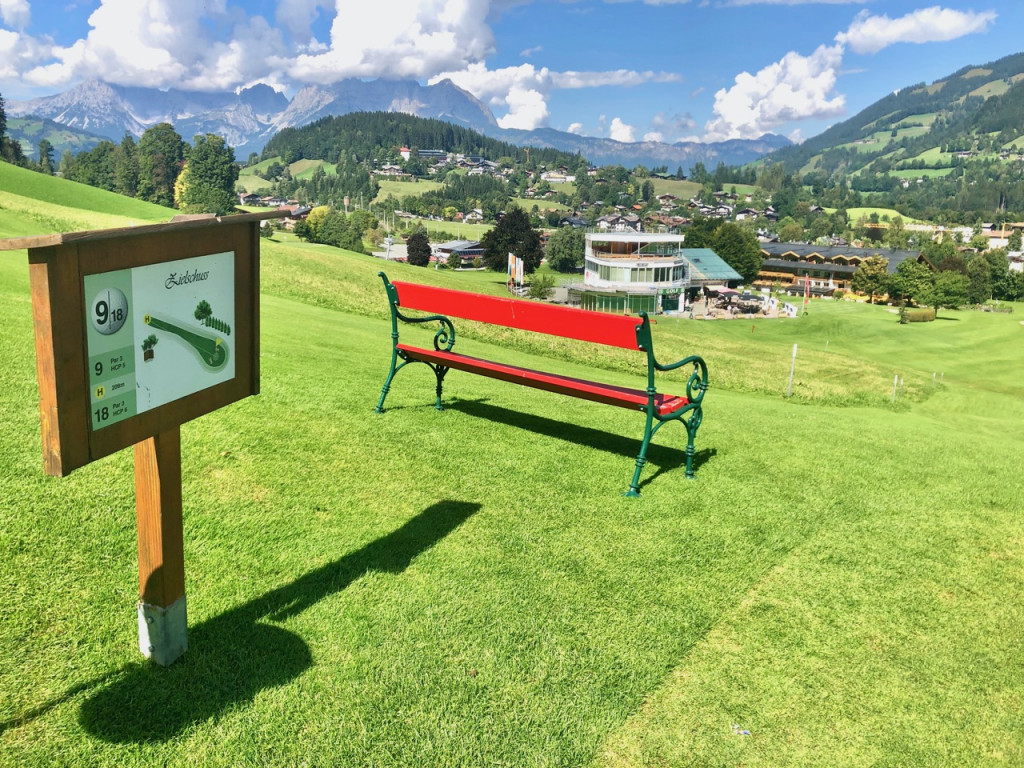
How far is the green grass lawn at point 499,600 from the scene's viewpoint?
3.85 meters

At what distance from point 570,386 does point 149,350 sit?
4.87 meters

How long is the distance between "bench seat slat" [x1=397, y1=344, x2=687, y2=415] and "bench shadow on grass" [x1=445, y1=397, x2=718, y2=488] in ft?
2.72

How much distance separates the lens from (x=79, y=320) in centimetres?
297

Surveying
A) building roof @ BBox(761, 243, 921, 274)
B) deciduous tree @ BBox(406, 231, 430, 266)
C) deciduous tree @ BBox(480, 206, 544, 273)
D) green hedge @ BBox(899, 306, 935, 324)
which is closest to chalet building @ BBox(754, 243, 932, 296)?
building roof @ BBox(761, 243, 921, 274)

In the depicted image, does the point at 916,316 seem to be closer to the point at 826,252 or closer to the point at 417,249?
the point at 417,249

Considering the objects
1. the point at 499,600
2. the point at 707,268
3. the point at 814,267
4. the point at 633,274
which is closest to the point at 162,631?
the point at 499,600

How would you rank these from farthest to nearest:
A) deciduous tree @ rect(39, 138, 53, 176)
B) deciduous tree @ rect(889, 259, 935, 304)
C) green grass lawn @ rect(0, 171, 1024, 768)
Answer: deciduous tree @ rect(39, 138, 53, 176) → deciduous tree @ rect(889, 259, 935, 304) → green grass lawn @ rect(0, 171, 1024, 768)

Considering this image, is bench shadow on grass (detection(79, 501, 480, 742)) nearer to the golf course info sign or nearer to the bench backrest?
the golf course info sign

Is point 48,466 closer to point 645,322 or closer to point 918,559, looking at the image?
point 645,322

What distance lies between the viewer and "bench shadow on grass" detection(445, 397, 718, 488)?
8.48m

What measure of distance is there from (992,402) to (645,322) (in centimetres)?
2587

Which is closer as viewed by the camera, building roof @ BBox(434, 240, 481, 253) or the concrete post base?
the concrete post base

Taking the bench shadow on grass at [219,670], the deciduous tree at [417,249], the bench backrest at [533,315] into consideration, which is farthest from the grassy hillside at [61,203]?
the deciduous tree at [417,249]

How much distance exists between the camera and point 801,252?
12106 centimetres
